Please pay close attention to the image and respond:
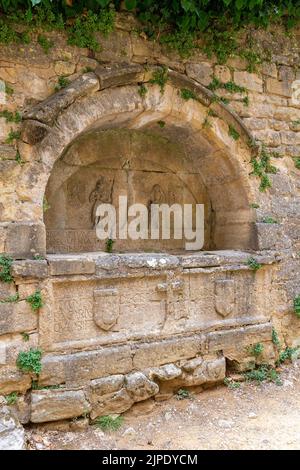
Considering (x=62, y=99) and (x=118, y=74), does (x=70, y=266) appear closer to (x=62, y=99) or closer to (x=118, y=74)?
(x=62, y=99)

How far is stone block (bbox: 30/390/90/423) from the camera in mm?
3018

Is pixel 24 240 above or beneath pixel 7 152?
beneath

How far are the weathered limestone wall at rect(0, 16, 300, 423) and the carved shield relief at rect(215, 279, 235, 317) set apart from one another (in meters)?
0.01

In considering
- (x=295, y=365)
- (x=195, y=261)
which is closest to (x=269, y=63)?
(x=195, y=261)

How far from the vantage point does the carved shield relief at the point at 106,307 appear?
337 cm

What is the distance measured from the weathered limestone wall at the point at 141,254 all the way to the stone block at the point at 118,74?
11 millimetres

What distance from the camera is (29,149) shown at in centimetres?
315

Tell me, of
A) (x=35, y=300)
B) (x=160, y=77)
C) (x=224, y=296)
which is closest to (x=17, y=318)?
(x=35, y=300)

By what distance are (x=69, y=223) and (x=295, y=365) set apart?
116 inches

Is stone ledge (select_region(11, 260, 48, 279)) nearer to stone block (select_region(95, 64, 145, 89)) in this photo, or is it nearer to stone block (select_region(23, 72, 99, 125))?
stone block (select_region(23, 72, 99, 125))

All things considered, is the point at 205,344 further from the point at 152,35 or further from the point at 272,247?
the point at 152,35

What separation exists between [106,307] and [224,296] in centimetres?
128

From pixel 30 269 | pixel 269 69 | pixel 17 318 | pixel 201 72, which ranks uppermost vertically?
pixel 269 69

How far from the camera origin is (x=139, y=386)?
341cm
